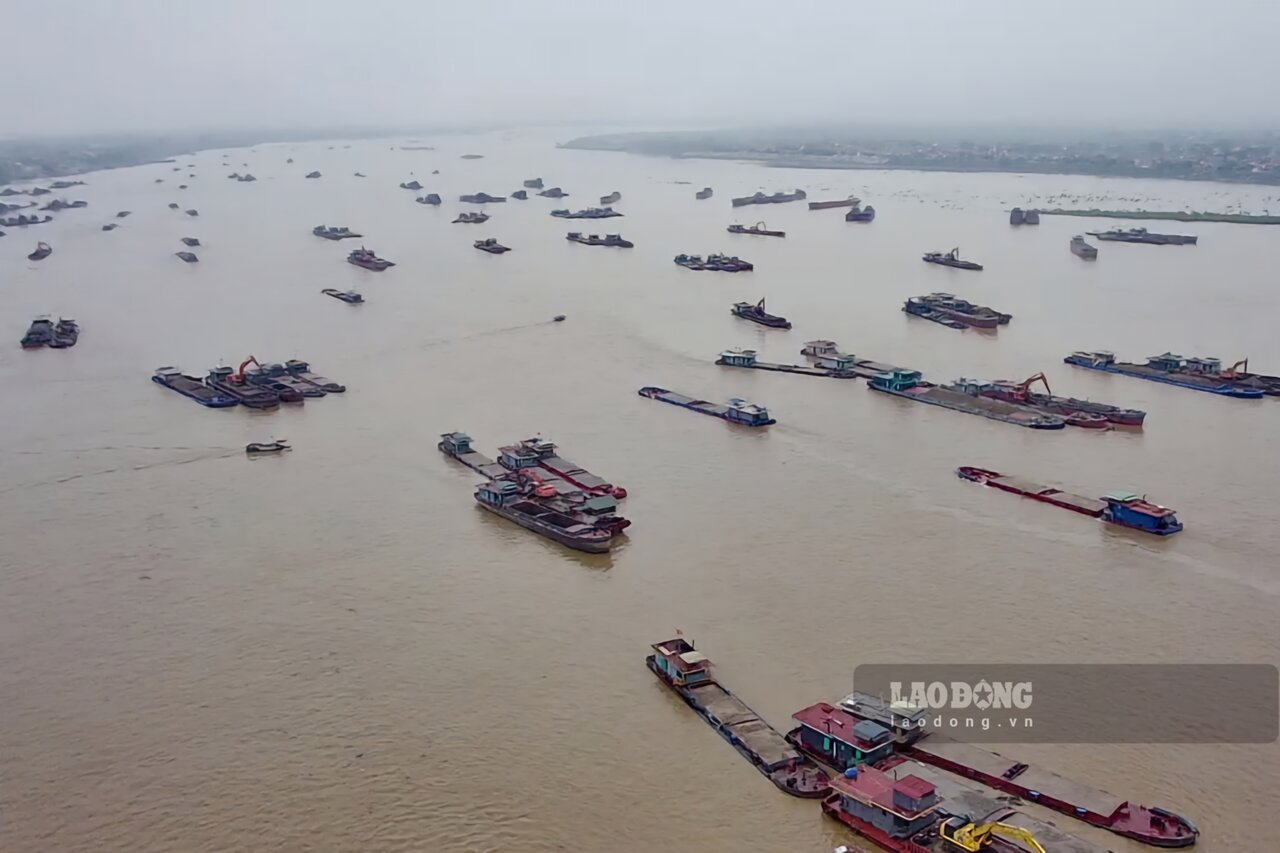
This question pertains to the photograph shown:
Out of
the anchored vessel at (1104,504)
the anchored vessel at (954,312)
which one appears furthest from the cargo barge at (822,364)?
the anchored vessel at (1104,504)

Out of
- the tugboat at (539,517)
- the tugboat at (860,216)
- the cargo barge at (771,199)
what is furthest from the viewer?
the cargo barge at (771,199)

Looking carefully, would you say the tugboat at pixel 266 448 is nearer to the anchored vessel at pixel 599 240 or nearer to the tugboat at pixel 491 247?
the tugboat at pixel 491 247

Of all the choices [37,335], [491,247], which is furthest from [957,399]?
[491,247]

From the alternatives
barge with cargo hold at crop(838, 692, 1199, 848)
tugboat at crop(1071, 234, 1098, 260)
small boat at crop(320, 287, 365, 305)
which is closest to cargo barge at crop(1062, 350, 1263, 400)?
tugboat at crop(1071, 234, 1098, 260)

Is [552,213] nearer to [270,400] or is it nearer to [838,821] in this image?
[270,400]

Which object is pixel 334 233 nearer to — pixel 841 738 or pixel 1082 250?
pixel 1082 250

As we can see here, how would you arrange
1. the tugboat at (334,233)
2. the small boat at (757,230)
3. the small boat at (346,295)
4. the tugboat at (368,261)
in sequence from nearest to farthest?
the small boat at (346,295) → the tugboat at (368,261) → the small boat at (757,230) → the tugboat at (334,233)

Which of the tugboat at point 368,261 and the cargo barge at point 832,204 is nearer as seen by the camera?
the tugboat at point 368,261

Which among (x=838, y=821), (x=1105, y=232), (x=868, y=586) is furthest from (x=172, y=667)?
(x=1105, y=232)
